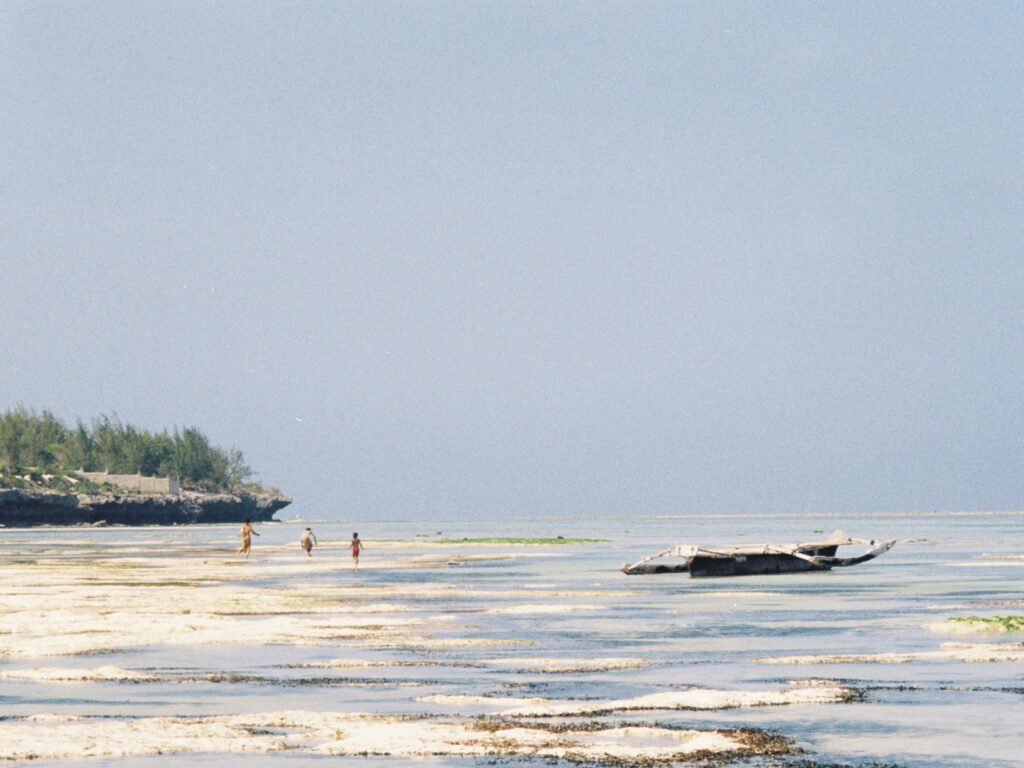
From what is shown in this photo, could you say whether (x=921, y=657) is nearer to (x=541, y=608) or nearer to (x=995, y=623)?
(x=995, y=623)

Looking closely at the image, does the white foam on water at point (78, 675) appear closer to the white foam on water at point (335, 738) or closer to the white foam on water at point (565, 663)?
the white foam on water at point (335, 738)

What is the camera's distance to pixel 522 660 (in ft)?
96.1

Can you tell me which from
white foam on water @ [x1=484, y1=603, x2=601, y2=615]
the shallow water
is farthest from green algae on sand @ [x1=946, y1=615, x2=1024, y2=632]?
white foam on water @ [x1=484, y1=603, x2=601, y2=615]

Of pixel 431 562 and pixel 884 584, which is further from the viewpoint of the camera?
pixel 431 562

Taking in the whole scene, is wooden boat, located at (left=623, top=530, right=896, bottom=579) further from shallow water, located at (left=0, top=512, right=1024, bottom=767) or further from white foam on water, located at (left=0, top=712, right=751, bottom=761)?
white foam on water, located at (left=0, top=712, right=751, bottom=761)

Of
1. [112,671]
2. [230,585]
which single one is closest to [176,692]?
[112,671]

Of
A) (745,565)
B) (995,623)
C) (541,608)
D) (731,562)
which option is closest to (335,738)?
(995,623)

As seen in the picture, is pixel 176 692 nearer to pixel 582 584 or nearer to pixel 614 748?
pixel 614 748

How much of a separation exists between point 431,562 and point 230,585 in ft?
77.8

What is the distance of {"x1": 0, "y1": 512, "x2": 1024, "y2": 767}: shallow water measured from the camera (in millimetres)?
20781

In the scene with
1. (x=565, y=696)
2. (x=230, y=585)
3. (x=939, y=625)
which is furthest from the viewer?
(x=230, y=585)


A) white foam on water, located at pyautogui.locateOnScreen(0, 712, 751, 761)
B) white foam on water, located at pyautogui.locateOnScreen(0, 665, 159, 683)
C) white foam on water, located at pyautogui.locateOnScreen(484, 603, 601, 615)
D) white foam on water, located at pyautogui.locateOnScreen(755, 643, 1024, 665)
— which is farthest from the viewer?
white foam on water, located at pyautogui.locateOnScreen(484, 603, 601, 615)

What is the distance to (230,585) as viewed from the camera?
55656 millimetres

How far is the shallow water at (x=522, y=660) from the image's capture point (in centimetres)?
2078
